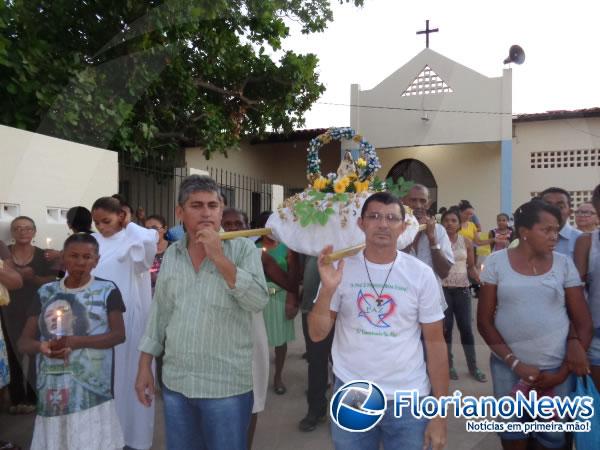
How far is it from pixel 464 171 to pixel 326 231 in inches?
343

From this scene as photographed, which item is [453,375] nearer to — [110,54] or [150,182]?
[110,54]

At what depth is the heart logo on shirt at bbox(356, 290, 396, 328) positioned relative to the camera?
1.87 meters

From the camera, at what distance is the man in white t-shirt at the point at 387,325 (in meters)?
1.84

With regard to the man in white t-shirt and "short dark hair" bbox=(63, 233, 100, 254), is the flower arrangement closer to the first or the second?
the man in white t-shirt

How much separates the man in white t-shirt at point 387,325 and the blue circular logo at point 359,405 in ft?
0.08

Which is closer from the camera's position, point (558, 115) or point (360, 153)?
point (360, 153)

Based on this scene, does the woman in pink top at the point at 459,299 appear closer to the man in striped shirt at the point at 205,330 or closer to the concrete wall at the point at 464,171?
the man in striped shirt at the point at 205,330

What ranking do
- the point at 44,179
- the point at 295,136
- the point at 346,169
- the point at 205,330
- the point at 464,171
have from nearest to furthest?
1. the point at 205,330
2. the point at 346,169
3. the point at 44,179
4. the point at 464,171
5. the point at 295,136

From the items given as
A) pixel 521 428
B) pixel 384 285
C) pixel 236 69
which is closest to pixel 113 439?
pixel 384 285

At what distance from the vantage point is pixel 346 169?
2.73m

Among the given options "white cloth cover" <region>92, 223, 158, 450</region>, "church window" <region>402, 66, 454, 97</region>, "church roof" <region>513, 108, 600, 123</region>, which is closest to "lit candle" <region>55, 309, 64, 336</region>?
"white cloth cover" <region>92, 223, 158, 450</region>

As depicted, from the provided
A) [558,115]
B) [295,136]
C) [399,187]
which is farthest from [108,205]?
[295,136]

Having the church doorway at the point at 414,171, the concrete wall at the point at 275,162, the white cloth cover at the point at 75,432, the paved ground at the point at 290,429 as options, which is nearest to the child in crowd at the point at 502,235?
the paved ground at the point at 290,429

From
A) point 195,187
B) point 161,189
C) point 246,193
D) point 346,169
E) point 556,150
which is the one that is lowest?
point 195,187
